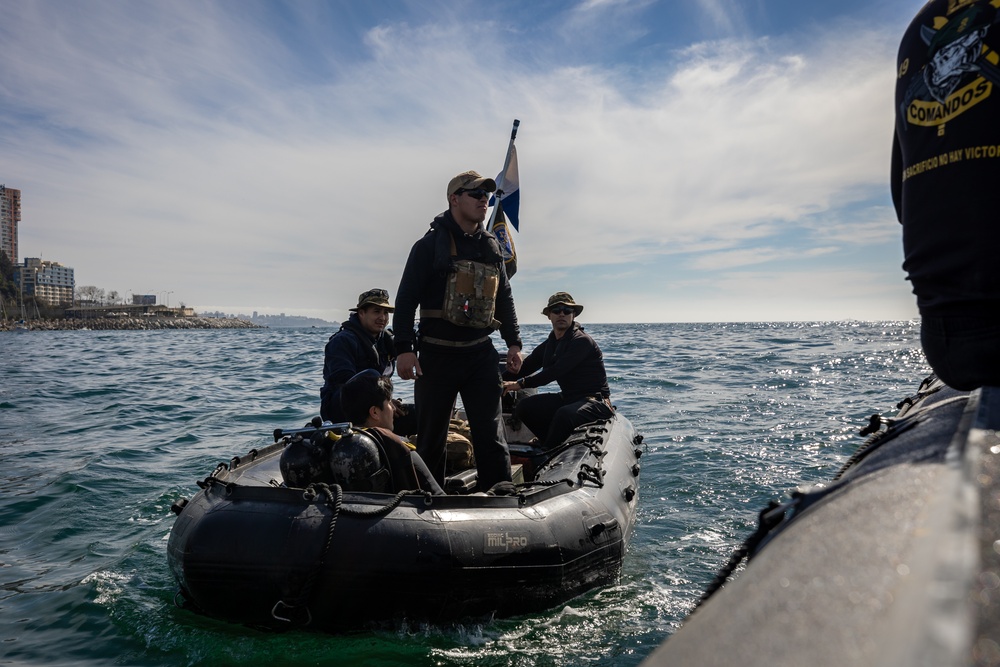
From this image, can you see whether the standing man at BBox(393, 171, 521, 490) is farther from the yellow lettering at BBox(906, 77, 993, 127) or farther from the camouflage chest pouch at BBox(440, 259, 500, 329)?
the yellow lettering at BBox(906, 77, 993, 127)

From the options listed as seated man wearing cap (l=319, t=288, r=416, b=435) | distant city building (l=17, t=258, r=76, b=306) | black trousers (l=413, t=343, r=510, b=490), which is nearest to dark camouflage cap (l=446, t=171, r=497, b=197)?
black trousers (l=413, t=343, r=510, b=490)

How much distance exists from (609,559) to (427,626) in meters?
1.37

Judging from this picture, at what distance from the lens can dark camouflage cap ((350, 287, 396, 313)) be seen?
605 cm

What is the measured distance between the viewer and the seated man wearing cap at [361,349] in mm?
5684

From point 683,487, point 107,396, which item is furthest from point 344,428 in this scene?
point 107,396

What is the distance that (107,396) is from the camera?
50.4 ft

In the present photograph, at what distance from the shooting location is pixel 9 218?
160 metres

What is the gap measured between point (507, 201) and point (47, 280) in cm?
19149

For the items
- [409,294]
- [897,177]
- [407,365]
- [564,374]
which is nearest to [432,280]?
[409,294]

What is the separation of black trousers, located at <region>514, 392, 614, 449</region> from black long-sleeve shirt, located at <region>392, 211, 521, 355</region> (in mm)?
2199

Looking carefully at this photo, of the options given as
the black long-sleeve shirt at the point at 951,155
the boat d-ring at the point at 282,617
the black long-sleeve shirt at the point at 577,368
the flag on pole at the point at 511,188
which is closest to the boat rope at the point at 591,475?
the boat d-ring at the point at 282,617

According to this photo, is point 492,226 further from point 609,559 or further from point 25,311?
point 25,311

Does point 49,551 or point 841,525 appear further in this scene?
point 49,551

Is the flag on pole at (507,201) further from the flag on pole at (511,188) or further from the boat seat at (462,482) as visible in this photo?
the boat seat at (462,482)
